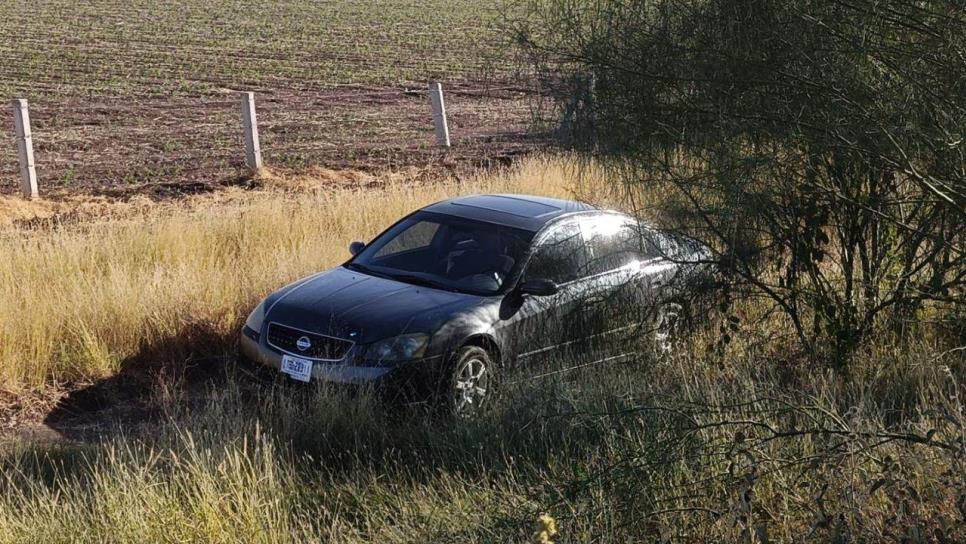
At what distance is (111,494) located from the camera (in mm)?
5703

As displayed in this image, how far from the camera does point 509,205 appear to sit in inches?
388

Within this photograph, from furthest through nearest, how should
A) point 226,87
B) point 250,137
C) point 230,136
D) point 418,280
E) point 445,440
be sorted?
point 226,87 → point 230,136 → point 250,137 → point 418,280 → point 445,440

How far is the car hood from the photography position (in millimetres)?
8414

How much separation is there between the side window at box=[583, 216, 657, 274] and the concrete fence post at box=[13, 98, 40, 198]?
10174 mm

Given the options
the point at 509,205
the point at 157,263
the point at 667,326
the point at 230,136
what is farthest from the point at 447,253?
the point at 230,136

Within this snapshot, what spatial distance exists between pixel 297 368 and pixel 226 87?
26.3 metres

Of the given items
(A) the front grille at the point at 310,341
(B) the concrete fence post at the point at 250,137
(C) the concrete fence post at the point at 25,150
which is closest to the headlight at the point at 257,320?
(A) the front grille at the point at 310,341

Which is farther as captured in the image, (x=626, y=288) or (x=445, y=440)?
(x=626, y=288)

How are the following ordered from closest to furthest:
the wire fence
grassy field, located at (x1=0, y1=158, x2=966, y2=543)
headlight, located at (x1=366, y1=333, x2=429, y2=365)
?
grassy field, located at (x1=0, y1=158, x2=966, y2=543) → headlight, located at (x1=366, y1=333, x2=429, y2=365) → the wire fence

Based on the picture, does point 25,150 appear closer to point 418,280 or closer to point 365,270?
point 365,270

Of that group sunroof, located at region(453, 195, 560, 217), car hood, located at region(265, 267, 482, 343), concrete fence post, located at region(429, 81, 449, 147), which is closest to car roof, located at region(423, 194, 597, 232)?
sunroof, located at region(453, 195, 560, 217)

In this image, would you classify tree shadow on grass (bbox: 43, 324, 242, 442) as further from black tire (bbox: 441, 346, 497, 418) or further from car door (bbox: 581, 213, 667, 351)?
car door (bbox: 581, 213, 667, 351)

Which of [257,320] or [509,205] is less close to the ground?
[509,205]

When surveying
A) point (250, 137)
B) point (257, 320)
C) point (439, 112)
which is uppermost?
point (257, 320)
